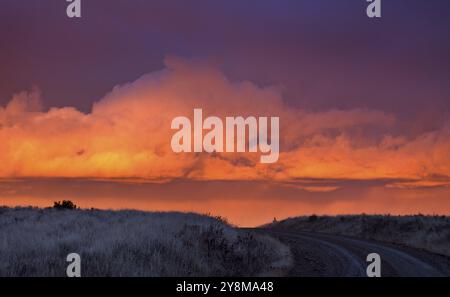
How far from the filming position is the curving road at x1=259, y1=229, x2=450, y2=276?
18141mm

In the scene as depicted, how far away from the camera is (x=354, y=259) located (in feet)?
68.9

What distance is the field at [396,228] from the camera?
100.0ft

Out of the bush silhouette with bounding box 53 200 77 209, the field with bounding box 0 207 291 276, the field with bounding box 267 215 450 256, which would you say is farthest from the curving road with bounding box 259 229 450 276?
the bush silhouette with bounding box 53 200 77 209

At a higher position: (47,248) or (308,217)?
(308,217)

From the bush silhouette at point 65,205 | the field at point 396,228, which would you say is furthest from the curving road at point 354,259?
the bush silhouette at point 65,205

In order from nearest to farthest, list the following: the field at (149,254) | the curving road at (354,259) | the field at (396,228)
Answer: the field at (149,254) < the curving road at (354,259) < the field at (396,228)

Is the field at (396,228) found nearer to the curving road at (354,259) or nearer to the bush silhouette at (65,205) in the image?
the curving road at (354,259)

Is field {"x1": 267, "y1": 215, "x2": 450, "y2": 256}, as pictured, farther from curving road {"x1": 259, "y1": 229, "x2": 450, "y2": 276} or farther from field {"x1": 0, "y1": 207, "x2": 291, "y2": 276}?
field {"x1": 0, "y1": 207, "x2": 291, "y2": 276}

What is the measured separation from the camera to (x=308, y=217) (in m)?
51.4

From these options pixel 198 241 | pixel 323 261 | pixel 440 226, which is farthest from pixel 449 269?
pixel 440 226

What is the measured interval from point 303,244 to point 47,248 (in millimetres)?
13449

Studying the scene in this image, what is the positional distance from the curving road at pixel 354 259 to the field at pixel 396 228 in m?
3.59

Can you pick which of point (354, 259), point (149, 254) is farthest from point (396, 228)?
point (149, 254)
